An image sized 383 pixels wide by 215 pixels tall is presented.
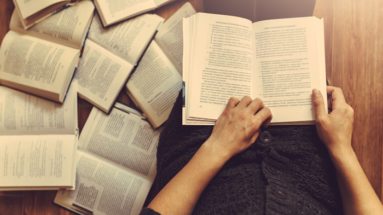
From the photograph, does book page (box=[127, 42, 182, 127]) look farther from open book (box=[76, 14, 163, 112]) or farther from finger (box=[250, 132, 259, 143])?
finger (box=[250, 132, 259, 143])

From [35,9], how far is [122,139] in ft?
1.24

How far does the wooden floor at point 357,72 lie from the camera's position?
106 cm

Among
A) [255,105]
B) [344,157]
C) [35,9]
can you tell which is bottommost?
[344,157]

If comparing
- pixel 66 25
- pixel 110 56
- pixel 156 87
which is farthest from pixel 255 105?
pixel 66 25

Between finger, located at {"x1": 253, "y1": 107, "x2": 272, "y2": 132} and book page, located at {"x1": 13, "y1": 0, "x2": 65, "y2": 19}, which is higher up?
book page, located at {"x1": 13, "y1": 0, "x2": 65, "y2": 19}

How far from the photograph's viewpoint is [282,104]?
0.87 meters

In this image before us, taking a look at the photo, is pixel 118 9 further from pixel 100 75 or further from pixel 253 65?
pixel 253 65

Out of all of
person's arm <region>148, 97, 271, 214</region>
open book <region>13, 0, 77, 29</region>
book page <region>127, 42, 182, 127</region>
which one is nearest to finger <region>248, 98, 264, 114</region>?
person's arm <region>148, 97, 271, 214</region>

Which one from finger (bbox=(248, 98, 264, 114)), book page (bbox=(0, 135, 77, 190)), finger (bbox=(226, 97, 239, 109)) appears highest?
finger (bbox=(226, 97, 239, 109))

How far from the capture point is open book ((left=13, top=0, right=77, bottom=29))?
103cm

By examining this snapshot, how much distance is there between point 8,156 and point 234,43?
2.02ft

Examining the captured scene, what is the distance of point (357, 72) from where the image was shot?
106 centimetres

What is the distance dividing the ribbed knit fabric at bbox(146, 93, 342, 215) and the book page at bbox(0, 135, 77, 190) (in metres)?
0.28

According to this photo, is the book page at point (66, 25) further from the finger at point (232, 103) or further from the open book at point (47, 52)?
the finger at point (232, 103)
